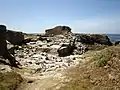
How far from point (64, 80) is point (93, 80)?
2.55 m

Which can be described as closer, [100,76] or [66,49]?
[100,76]

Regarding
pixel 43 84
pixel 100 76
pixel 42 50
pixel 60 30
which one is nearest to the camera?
pixel 100 76

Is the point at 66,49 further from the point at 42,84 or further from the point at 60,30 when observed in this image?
the point at 42,84


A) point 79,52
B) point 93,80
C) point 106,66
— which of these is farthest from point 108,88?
point 79,52

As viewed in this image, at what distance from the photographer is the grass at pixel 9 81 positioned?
16.1 metres

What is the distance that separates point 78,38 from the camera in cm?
4584

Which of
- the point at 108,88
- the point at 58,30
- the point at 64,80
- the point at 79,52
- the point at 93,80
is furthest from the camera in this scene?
the point at 58,30

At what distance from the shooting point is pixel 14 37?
42.9m

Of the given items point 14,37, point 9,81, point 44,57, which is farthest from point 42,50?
point 9,81

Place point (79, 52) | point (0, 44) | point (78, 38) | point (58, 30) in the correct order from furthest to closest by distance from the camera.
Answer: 1. point (58, 30)
2. point (78, 38)
3. point (79, 52)
4. point (0, 44)

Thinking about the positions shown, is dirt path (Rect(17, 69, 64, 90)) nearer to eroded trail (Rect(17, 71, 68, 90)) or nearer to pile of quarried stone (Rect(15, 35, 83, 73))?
eroded trail (Rect(17, 71, 68, 90))

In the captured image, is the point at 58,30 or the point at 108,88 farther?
the point at 58,30

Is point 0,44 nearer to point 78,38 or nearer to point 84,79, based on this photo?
point 84,79

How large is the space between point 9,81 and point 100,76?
7.64 m
